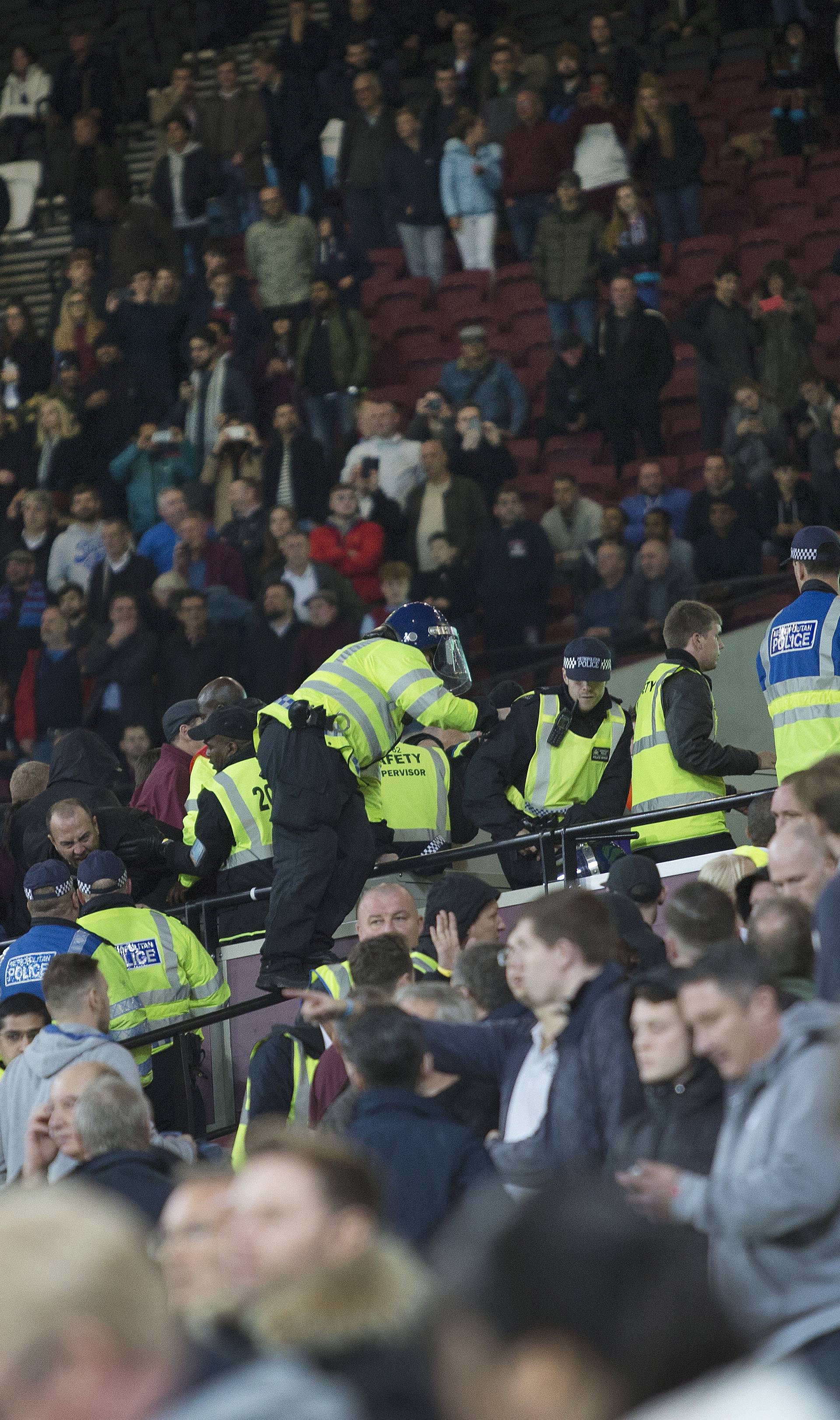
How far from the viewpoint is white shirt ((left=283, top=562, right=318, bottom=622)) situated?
11.7m

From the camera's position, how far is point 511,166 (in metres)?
14.9

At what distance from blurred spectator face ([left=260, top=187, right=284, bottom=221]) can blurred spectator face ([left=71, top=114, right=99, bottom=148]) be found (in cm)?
268

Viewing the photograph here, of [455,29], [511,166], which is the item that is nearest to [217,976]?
[511,166]

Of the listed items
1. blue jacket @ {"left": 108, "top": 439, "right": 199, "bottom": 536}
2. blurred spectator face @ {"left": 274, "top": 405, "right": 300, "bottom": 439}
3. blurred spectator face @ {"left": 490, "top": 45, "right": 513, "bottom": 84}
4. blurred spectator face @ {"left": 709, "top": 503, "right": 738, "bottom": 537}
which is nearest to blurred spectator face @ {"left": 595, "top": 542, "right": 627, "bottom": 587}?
blurred spectator face @ {"left": 709, "top": 503, "right": 738, "bottom": 537}

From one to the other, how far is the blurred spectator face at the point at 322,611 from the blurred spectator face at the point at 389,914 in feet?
15.6

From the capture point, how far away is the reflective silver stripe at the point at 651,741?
8.09 meters

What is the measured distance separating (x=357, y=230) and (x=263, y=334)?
5.54 ft

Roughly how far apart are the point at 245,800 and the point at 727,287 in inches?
262

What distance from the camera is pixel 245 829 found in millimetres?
8312

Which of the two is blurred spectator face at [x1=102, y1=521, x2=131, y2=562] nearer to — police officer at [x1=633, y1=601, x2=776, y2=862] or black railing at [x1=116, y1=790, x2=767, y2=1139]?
black railing at [x1=116, y1=790, x2=767, y2=1139]

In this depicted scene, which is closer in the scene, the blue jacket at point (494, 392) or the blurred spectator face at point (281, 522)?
the blurred spectator face at point (281, 522)

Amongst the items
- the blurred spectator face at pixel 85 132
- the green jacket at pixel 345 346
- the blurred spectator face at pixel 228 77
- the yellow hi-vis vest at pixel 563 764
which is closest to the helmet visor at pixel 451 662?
the yellow hi-vis vest at pixel 563 764

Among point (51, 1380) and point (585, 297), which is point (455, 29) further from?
point (51, 1380)

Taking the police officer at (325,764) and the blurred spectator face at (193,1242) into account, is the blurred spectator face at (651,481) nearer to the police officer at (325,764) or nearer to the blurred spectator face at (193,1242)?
the police officer at (325,764)
